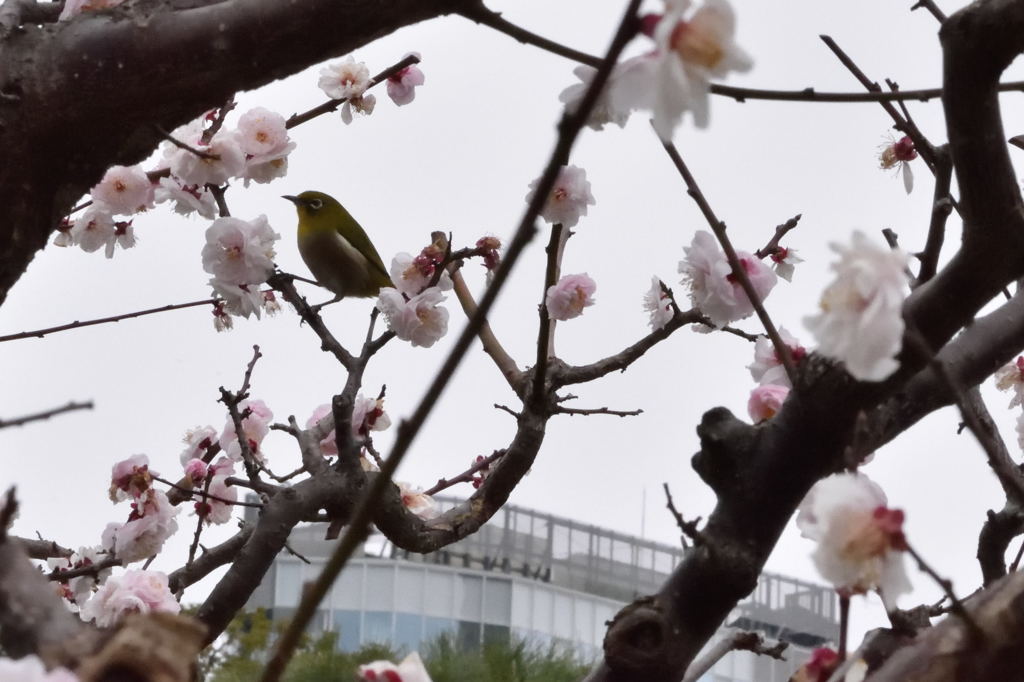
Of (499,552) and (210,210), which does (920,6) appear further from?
(499,552)

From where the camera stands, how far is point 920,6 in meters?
1.49

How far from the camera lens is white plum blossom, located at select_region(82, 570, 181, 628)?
1.70 meters

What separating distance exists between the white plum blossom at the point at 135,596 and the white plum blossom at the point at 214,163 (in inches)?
32.9

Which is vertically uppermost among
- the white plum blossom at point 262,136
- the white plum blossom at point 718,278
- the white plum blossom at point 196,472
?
the white plum blossom at point 262,136

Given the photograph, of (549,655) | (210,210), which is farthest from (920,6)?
(549,655)

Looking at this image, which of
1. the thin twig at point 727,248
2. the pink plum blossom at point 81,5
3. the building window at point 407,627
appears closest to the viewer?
the thin twig at point 727,248

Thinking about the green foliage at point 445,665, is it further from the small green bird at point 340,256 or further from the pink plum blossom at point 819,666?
the pink plum blossom at point 819,666

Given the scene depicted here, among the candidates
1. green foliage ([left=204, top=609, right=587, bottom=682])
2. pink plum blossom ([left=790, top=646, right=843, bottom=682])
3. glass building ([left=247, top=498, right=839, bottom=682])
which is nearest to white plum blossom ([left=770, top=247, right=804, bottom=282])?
pink plum blossom ([left=790, top=646, right=843, bottom=682])

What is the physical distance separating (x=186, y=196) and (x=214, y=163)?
0.26m

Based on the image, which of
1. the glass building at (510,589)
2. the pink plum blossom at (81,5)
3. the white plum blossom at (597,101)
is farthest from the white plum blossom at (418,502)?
the glass building at (510,589)

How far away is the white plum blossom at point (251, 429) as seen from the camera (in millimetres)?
2666

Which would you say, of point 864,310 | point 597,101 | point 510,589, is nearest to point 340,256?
point 864,310

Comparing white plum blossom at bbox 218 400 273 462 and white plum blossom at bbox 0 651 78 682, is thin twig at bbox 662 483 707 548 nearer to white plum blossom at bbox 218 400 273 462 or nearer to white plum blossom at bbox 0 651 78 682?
white plum blossom at bbox 0 651 78 682

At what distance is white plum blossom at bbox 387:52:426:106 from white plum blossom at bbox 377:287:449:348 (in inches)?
30.1
